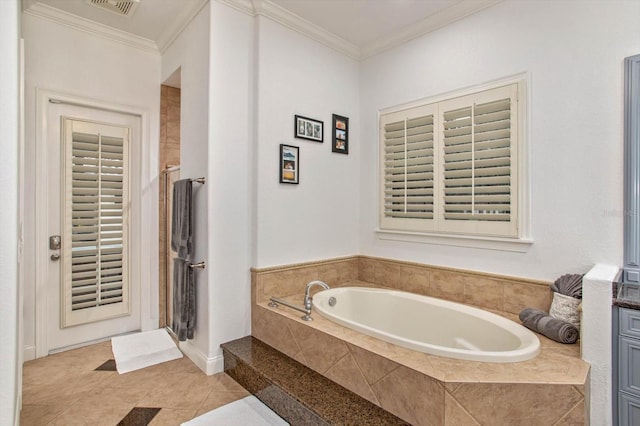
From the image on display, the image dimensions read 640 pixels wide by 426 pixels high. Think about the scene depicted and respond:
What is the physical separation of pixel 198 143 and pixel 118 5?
4.18ft

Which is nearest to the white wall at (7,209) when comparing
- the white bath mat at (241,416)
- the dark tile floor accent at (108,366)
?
the white bath mat at (241,416)

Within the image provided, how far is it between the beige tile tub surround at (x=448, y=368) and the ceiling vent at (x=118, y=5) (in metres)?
2.32

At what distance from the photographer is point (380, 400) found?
1673mm

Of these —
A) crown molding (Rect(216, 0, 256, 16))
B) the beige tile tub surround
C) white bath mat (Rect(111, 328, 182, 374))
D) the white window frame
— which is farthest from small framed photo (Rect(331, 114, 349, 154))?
white bath mat (Rect(111, 328, 182, 374))

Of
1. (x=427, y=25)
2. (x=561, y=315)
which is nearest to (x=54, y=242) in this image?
(x=427, y=25)

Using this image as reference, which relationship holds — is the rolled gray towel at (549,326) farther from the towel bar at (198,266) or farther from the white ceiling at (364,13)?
the white ceiling at (364,13)

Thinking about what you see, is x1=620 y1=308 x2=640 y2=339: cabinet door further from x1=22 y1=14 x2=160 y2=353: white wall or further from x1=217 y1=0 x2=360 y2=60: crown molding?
x1=22 y1=14 x2=160 y2=353: white wall

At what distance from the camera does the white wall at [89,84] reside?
2633 mm

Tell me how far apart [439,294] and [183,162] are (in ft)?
8.05

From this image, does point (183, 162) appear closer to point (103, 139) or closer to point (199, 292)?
point (103, 139)

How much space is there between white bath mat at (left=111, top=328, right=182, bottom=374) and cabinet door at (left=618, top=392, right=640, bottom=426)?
2.88 m

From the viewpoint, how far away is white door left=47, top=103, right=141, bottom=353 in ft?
9.12

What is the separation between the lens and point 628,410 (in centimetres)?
157

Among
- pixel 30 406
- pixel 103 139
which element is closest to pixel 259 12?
pixel 103 139
